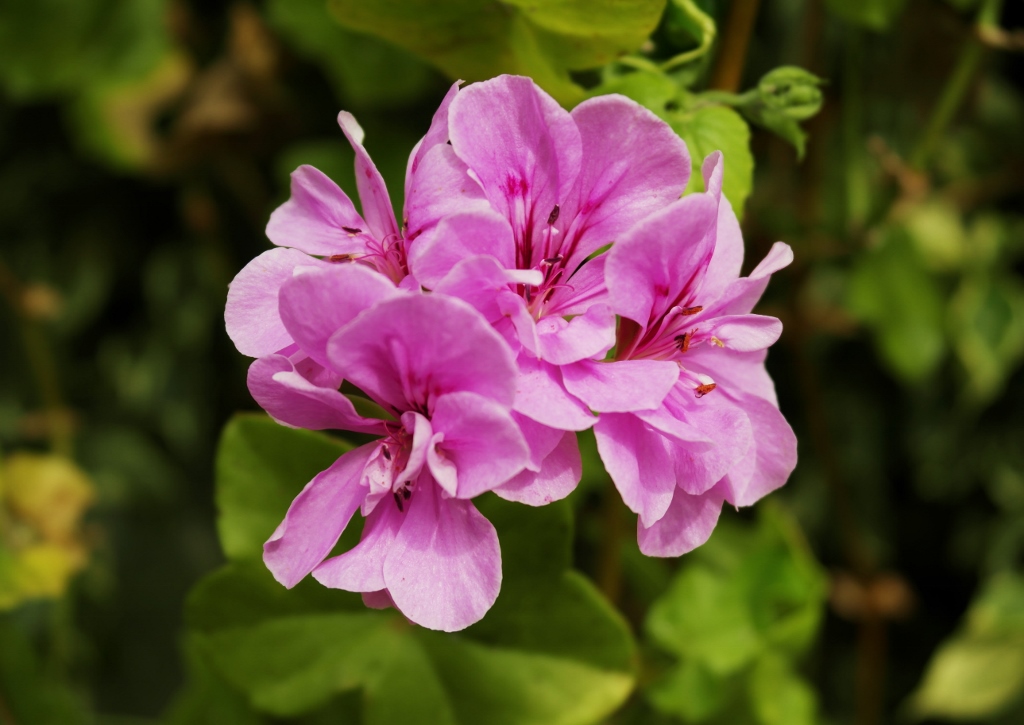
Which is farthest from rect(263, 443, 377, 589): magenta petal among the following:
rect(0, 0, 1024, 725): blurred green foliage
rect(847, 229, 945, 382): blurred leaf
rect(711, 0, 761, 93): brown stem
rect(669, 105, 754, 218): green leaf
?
rect(847, 229, 945, 382): blurred leaf

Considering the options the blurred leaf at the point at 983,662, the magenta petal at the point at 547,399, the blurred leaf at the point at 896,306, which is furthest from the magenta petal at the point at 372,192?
the blurred leaf at the point at 983,662

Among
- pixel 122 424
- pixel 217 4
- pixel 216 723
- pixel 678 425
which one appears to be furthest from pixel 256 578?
pixel 217 4

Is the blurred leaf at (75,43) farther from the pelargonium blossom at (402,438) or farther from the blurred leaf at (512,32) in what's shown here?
the pelargonium blossom at (402,438)

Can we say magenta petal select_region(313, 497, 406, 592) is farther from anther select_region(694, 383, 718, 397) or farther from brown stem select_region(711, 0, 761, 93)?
brown stem select_region(711, 0, 761, 93)

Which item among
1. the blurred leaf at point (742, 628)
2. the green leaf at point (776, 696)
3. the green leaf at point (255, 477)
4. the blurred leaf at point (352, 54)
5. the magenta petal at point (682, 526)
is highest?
the magenta petal at point (682, 526)

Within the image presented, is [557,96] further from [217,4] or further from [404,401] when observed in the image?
[217,4]

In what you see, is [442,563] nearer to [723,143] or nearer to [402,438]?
[402,438]
